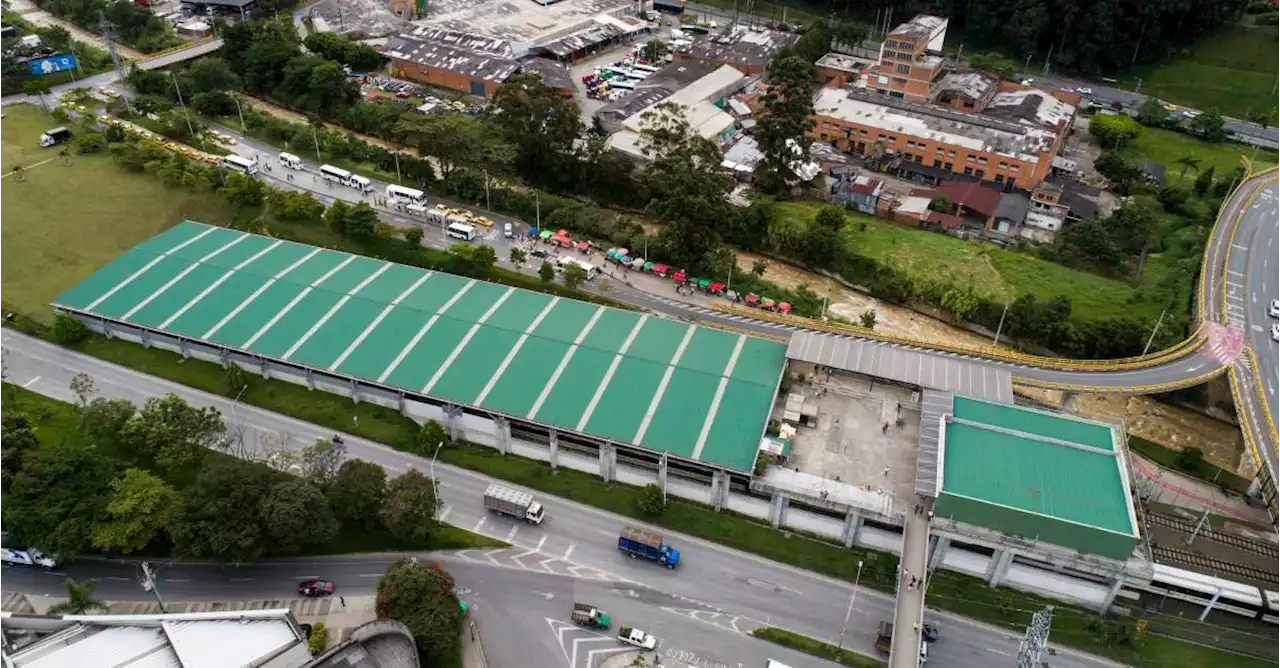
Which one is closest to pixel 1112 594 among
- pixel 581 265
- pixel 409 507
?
pixel 409 507


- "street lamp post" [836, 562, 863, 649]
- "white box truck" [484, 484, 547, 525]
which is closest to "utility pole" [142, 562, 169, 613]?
"white box truck" [484, 484, 547, 525]

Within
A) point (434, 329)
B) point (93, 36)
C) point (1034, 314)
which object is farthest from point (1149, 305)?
point (93, 36)

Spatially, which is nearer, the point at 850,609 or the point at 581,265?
the point at 850,609

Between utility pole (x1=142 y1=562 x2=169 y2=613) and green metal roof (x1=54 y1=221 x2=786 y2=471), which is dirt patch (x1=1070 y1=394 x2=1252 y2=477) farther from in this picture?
utility pole (x1=142 y1=562 x2=169 y2=613)

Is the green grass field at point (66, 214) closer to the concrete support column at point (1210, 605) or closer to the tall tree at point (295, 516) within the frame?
the tall tree at point (295, 516)

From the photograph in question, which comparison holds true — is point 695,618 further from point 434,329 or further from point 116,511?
point 116,511

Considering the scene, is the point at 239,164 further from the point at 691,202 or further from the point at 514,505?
the point at 514,505
